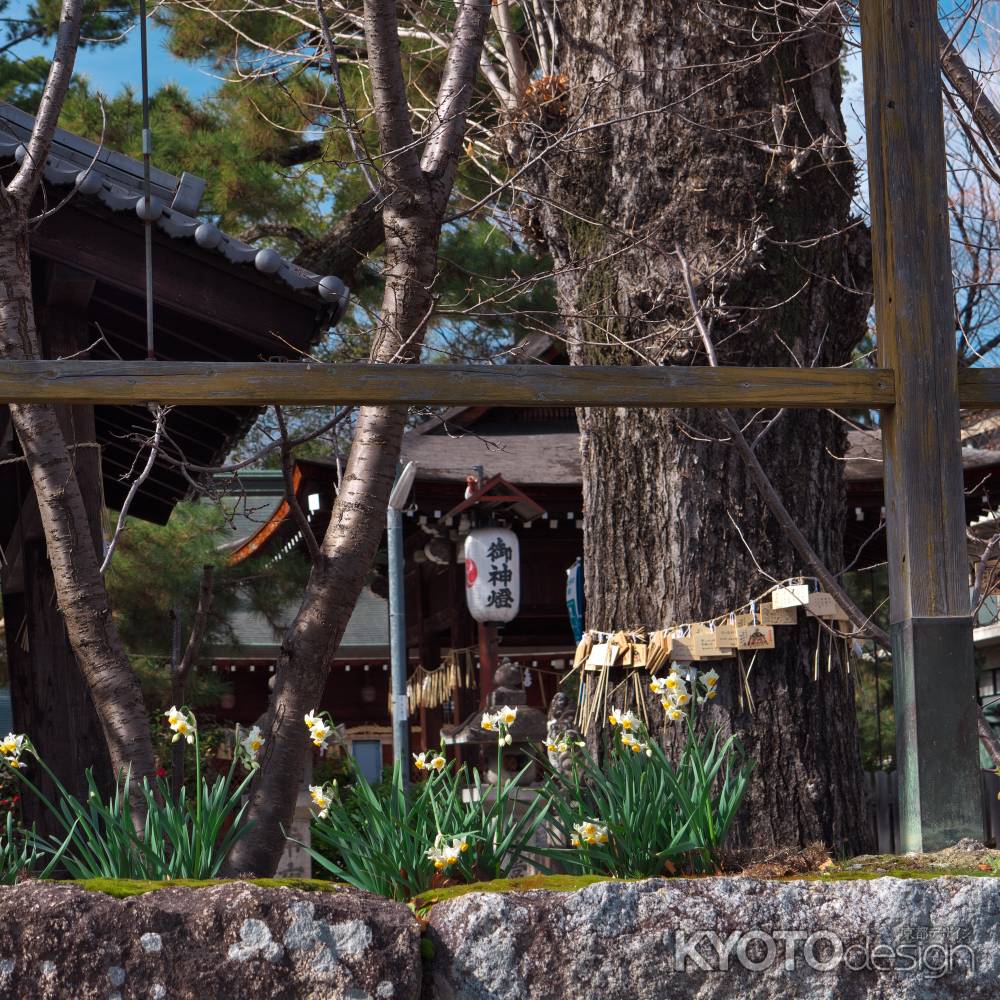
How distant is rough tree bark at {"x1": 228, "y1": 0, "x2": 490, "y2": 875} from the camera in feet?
12.7

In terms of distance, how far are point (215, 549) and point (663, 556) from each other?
7.23m

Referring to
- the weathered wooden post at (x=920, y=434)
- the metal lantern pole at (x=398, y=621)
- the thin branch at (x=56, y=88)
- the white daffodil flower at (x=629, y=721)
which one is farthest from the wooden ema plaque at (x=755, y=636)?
the metal lantern pole at (x=398, y=621)

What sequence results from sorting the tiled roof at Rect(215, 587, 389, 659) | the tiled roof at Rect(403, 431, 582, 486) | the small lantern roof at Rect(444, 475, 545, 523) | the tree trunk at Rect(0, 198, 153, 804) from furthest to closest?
the tiled roof at Rect(215, 587, 389, 659) < the tiled roof at Rect(403, 431, 582, 486) < the small lantern roof at Rect(444, 475, 545, 523) < the tree trunk at Rect(0, 198, 153, 804)

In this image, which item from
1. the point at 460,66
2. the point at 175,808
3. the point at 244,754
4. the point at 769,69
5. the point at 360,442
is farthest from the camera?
the point at 769,69

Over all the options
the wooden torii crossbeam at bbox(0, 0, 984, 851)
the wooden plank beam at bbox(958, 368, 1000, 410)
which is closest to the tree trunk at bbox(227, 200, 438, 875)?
the wooden torii crossbeam at bbox(0, 0, 984, 851)

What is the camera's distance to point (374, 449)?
4012 mm

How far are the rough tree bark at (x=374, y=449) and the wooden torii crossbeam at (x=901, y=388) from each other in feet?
2.85

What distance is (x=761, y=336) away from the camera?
529cm

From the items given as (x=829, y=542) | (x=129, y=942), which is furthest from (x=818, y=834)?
(x=129, y=942)

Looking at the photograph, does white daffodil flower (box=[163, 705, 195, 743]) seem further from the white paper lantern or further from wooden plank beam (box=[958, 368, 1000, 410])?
the white paper lantern

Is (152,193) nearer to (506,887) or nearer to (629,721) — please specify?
(629,721)

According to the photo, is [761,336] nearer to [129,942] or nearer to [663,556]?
[663,556]

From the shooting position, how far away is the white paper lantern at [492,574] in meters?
11.3

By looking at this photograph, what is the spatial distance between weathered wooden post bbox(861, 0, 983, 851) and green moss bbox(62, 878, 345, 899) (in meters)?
1.40
